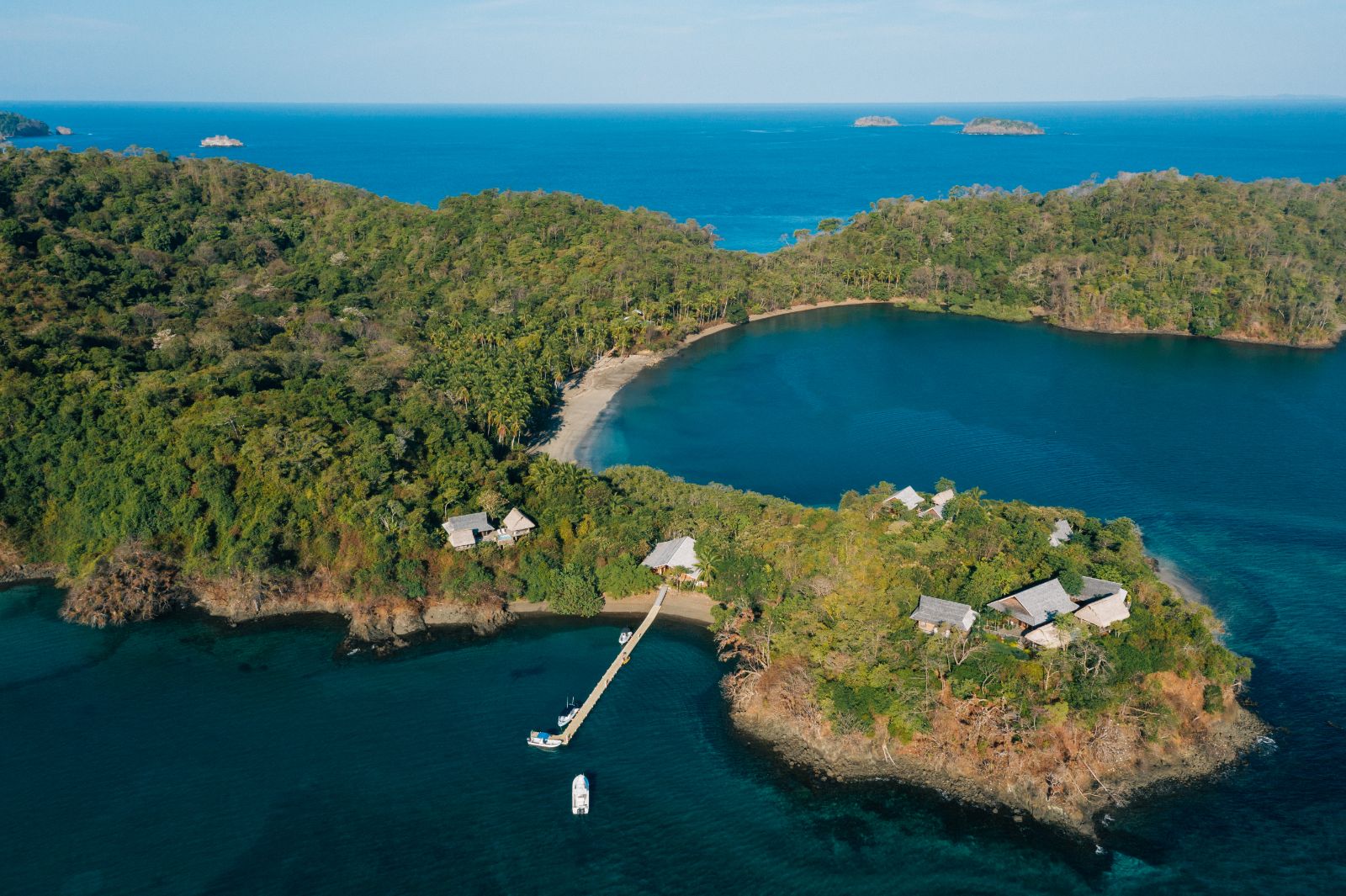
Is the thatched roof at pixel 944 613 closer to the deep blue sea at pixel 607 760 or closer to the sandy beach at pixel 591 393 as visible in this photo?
the deep blue sea at pixel 607 760

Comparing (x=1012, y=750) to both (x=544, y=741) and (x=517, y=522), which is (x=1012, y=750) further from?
(x=517, y=522)

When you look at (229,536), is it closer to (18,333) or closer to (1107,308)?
(18,333)

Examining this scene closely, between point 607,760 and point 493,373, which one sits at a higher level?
point 493,373

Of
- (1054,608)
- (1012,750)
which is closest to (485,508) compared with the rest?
(1012,750)

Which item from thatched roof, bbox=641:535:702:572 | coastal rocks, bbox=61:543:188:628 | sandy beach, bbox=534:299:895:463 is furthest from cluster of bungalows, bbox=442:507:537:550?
coastal rocks, bbox=61:543:188:628

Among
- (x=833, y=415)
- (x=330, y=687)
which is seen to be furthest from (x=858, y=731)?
(x=833, y=415)

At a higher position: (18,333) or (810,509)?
(18,333)

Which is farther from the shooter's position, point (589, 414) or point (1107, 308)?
point (1107, 308)
